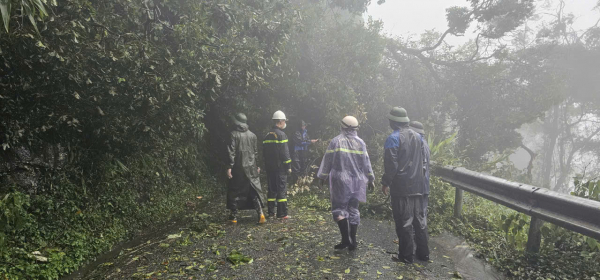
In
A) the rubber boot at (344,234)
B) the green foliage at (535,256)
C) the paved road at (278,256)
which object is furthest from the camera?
the rubber boot at (344,234)

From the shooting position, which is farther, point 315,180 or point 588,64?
point 588,64

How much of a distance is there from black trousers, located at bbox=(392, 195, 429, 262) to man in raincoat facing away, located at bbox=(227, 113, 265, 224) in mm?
2957

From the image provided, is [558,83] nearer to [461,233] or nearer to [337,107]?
[337,107]

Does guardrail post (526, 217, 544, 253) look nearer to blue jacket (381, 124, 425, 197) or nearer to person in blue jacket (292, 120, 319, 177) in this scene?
blue jacket (381, 124, 425, 197)

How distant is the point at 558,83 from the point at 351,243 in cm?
1803

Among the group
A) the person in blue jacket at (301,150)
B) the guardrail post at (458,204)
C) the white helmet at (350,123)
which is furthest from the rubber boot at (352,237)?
the person in blue jacket at (301,150)

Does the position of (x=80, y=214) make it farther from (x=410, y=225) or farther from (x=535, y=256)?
(x=535, y=256)

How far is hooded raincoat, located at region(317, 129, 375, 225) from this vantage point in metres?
5.27

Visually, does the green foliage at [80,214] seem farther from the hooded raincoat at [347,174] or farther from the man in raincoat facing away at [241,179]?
the hooded raincoat at [347,174]

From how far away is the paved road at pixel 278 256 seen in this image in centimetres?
445

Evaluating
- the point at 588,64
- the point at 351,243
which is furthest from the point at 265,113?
the point at 588,64

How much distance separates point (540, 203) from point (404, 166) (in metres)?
1.81

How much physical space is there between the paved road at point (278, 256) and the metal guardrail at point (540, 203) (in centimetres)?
96

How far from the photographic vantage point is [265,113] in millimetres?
12398
